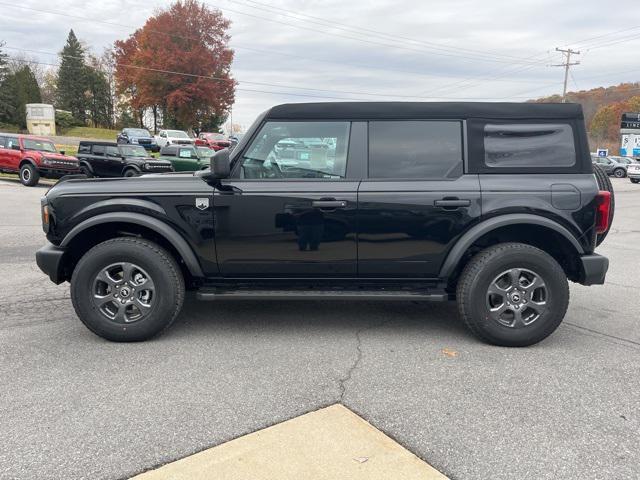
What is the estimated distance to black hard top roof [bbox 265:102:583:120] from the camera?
13.3ft

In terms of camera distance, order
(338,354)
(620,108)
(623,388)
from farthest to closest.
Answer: (620,108), (338,354), (623,388)

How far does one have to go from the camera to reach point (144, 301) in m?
3.99

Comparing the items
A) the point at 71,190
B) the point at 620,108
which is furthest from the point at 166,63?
the point at 620,108

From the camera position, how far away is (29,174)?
17.5 metres

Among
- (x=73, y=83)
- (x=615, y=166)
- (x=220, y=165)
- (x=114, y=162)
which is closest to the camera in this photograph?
(x=220, y=165)

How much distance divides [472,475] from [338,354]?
156 centimetres

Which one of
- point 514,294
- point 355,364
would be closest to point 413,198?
point 514,294

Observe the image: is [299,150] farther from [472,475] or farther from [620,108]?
[620,108]

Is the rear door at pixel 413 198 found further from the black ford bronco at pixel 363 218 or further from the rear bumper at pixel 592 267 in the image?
the rear bumper at pixel 592 267

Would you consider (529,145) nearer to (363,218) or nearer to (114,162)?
(363,218)

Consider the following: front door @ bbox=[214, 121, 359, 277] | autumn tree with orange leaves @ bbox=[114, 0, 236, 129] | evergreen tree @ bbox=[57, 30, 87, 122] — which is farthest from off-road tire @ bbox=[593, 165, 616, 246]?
evergreen tree @ bbox=[57, 30, 87, 122]

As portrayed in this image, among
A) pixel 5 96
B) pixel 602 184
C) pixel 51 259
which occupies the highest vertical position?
pixel 5 96

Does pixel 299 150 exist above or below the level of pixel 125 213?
above

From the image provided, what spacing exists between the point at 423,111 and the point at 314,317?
2.05 meters
